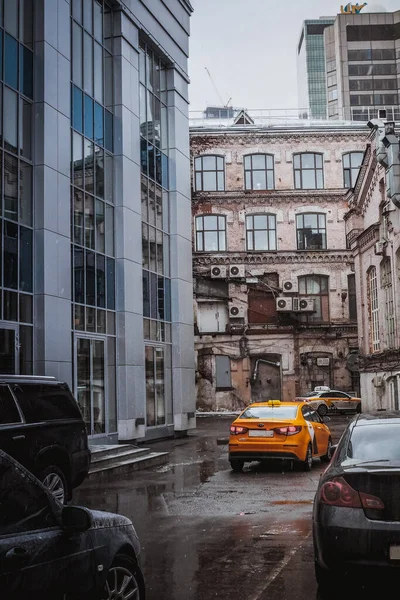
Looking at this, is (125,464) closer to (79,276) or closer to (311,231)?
(79,276)

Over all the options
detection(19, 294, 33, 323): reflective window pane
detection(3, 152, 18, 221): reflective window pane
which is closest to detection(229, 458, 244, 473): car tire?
detection(19, 294, 33, 323): reflective window pane

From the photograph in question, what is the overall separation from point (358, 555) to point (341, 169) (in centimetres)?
4338

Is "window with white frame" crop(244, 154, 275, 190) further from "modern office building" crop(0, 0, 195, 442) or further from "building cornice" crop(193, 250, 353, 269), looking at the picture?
"modern office building" crop(0, 0, 195, 442)

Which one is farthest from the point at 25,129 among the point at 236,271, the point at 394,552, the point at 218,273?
the point at 236,271

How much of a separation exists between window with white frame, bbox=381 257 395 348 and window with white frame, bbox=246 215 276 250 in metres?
13.4

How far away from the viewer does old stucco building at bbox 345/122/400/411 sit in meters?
32.5

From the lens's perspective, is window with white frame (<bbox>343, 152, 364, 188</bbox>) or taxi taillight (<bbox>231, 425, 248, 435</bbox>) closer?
taxi taillight (<bbox>231, 425, 248, 435</bbox>)

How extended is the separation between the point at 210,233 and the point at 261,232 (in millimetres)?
3268

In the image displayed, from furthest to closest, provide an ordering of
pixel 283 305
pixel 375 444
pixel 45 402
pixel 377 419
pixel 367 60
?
1. pixel 367 60
2. pixel 283 305
3. pixel 45 402
4. pixel 377 419
5. pixel 375 444

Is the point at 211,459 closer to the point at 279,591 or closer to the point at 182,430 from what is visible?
the point at 182,430

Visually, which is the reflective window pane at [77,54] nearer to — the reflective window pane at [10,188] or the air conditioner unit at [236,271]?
the reflective window pane at [10,188]

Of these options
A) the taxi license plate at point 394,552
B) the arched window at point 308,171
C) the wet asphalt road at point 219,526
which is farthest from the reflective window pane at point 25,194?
the arched window at point 308,171

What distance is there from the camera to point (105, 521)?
202 inches

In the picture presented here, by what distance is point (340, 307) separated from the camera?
1823 inches
